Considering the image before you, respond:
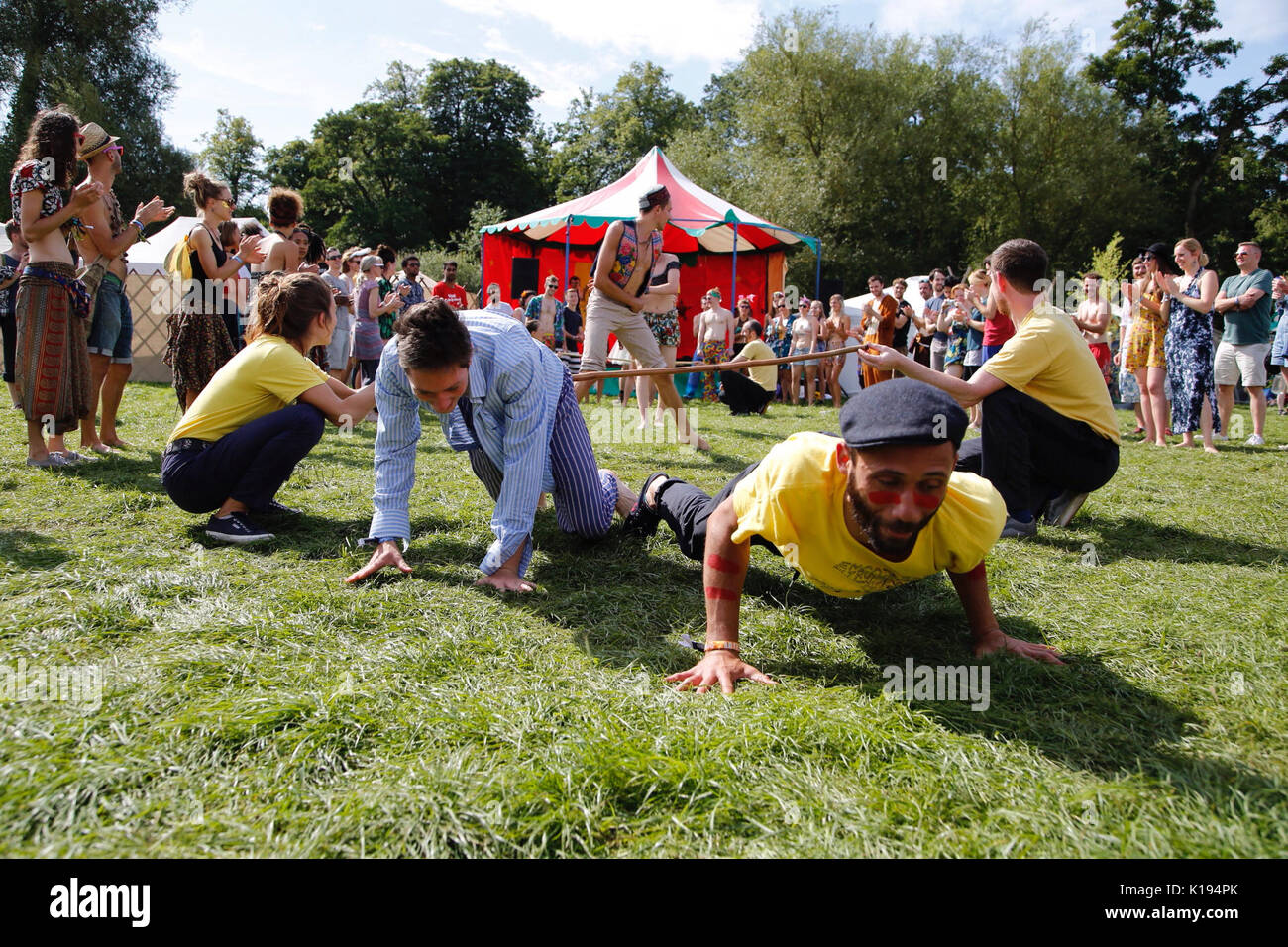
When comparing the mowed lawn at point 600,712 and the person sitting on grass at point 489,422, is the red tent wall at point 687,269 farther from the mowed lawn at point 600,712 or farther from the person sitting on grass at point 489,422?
the mowed lawn at point 600,712

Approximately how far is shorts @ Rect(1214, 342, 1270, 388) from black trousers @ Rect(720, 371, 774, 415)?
544 cm

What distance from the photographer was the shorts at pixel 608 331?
23.3 ft

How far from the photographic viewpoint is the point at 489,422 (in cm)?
361

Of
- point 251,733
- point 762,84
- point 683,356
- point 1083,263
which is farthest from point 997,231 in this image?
point 251,733

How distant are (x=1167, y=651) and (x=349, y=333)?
9028 mm

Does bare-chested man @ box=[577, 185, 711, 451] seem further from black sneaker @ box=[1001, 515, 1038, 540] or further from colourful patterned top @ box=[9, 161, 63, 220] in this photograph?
colourful patterned top @ box=[9, 161, 63, 220]

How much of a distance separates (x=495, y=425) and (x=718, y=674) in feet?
5.43

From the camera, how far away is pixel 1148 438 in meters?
9.12

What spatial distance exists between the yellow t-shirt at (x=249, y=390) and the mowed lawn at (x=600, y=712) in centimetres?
60

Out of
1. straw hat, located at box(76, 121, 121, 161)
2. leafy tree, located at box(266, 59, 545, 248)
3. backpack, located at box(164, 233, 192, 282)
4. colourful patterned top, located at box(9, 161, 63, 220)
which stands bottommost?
backpack, located at box(164, 233, 192, 282)

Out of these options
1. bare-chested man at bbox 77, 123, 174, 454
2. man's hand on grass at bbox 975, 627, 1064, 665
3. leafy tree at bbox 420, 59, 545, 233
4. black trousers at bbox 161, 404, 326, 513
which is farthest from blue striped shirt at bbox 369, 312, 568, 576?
leafy tree at bbox 420, 59, 545, 233

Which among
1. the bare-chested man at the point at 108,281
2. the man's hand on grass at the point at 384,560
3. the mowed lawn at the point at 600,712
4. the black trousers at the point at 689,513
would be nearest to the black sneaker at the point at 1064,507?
the mowed lawn at the point at 600,712

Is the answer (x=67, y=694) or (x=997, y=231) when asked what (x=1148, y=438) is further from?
(x=997, y=231)

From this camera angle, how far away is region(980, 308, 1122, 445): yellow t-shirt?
435cm
